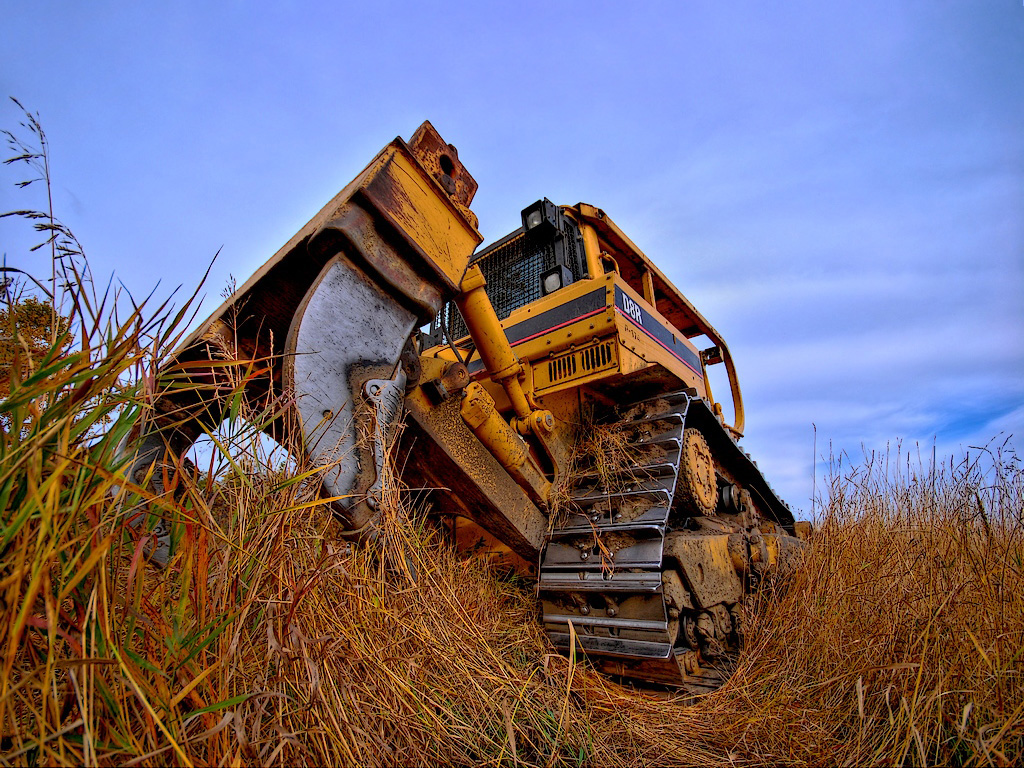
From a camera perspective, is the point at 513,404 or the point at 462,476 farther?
the point at 513,404

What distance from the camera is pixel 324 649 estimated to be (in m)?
1.13

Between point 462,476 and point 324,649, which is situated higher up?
point 462,476

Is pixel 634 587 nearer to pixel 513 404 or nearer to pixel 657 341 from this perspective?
pixel 513 404

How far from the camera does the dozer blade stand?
1466 millimetres

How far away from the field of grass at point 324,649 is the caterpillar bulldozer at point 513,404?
0.48 feet

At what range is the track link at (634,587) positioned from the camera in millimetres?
2428

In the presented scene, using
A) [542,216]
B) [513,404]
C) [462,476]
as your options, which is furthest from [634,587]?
[542,216]

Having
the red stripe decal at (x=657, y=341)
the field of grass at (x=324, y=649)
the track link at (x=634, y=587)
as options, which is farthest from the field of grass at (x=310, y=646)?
the red stripe decal at (x=657, y=341)

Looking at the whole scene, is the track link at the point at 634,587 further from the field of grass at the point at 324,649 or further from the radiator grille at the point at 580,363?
the radiator grille at the point at 580,363

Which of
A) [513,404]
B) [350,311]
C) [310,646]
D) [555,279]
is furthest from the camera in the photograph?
[555,279]

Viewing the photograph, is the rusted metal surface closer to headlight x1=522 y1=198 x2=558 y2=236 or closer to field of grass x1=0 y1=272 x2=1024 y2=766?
field of grass x1=0 y1=272 x2=1024 y2=766

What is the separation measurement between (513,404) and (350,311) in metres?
1.51

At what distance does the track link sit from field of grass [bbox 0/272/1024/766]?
0.20 meters

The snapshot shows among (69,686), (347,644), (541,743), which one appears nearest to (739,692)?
(541,743)
